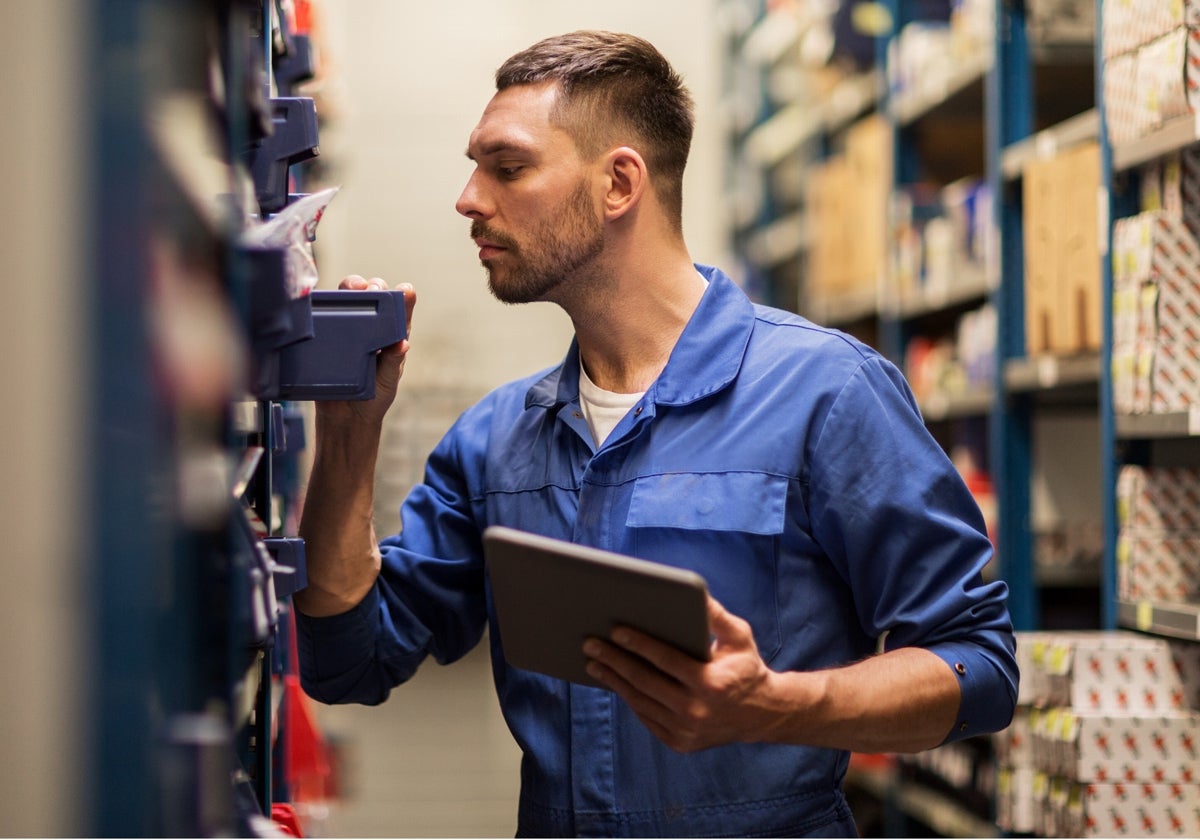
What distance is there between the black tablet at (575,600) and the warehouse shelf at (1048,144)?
2.00 metres

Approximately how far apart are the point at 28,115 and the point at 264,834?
2.43 ft

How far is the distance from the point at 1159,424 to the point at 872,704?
4.11ft

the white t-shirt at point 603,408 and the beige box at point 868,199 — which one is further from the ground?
the beige box at point 868,199

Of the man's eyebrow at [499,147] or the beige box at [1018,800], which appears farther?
the beige box at [1018,800]

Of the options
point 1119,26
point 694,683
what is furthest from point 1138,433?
point 694,683

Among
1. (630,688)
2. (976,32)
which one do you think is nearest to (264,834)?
(630,688)

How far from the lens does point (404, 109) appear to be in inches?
288

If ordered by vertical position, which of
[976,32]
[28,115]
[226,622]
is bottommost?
[226,622]

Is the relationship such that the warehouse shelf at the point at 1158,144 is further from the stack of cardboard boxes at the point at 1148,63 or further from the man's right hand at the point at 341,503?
the man's right hand at the point at 341,503

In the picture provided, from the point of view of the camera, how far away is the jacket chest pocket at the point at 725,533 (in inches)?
70.1

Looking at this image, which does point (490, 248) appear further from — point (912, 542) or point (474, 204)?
point (912, 542)

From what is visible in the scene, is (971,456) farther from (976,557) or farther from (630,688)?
(630,688)

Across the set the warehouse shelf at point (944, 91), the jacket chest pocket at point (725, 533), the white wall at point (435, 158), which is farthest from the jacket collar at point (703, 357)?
the white wall at point (435, 158)

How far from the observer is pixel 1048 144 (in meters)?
3.25
